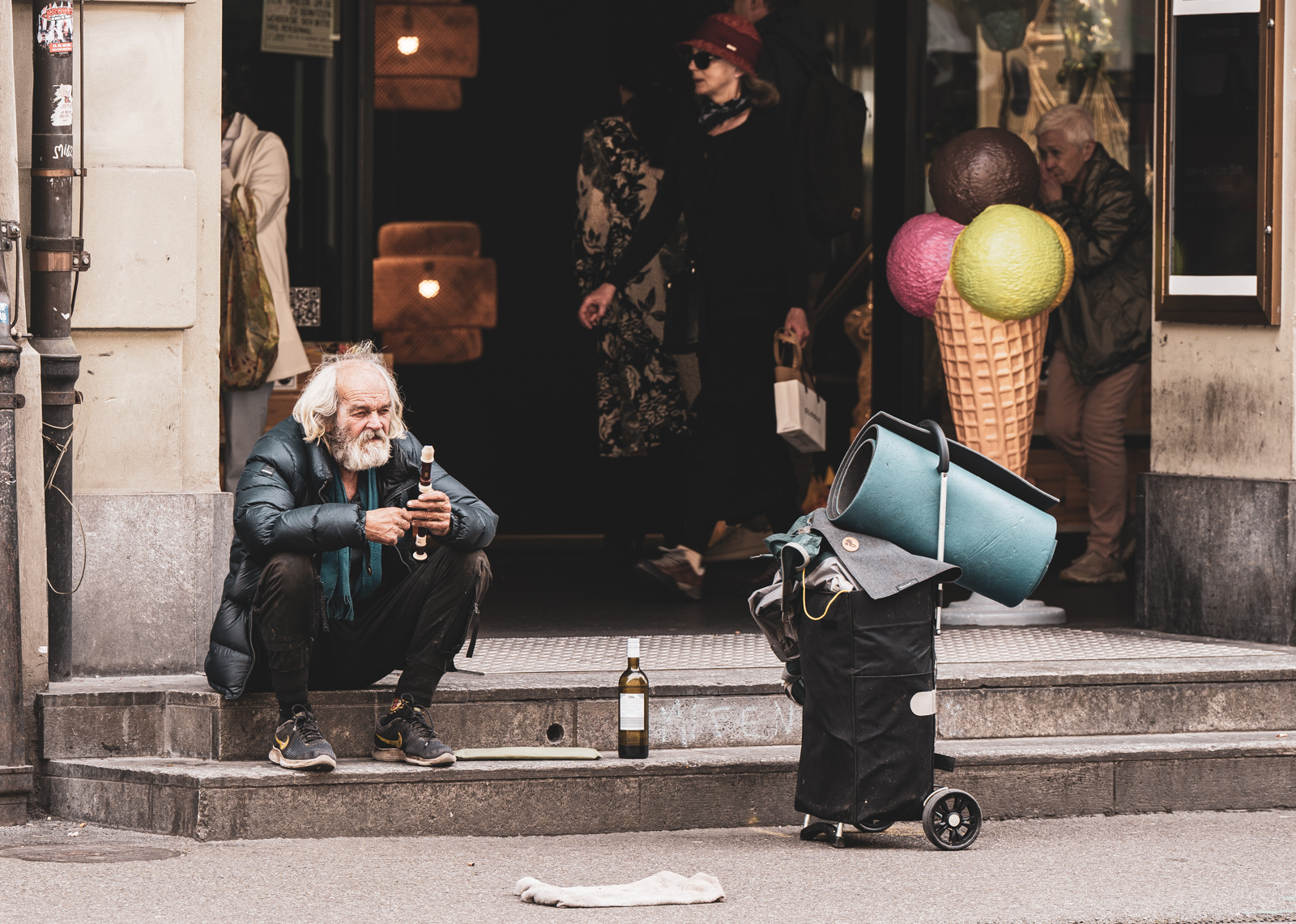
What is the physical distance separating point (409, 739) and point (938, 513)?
1664 millimetres

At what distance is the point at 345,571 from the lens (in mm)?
6020

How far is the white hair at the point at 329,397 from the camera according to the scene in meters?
6.03

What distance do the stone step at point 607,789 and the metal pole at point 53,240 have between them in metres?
0.99

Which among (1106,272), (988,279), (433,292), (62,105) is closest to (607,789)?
(988,279)

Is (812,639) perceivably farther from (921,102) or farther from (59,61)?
(921,102)

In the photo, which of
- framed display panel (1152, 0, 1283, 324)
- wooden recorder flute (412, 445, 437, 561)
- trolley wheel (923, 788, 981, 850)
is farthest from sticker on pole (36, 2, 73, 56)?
framed display panel (1152, 0, 1283, 324)

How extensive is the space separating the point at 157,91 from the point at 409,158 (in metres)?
4.71

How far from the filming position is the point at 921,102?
9016 millimetres

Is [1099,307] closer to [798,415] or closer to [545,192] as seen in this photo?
[798,415]

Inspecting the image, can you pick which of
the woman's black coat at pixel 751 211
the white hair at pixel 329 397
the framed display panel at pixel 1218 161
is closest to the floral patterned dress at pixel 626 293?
the woman's black coat at pixel 751 211

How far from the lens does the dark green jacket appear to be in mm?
9078

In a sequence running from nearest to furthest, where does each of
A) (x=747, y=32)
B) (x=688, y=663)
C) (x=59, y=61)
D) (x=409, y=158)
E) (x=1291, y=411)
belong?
(x=59, y=61), (x=688, y=663), (x=1291, y=411), (x=747, y=32), (x=409, y=158)

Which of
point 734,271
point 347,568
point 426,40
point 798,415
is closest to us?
point 347,568

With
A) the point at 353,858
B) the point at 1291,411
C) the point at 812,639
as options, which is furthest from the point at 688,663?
the point at 1291,411
